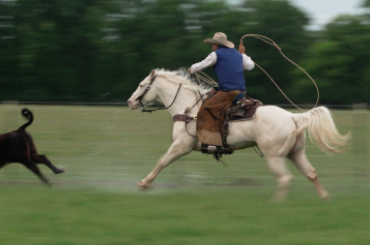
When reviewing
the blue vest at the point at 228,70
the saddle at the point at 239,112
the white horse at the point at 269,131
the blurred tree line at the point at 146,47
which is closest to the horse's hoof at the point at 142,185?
the white horse at the point at 269,131

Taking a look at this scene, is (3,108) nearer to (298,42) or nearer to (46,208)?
(46,208)

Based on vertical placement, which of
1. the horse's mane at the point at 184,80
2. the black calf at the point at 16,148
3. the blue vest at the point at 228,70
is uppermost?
the blue vest at the point at 228,70

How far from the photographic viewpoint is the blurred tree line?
1953 inches

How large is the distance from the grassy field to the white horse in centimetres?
41

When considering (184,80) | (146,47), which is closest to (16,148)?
(184,80)

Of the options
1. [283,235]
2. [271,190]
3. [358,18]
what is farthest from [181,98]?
[358,18]

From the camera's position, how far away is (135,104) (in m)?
8.81

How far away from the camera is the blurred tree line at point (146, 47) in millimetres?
49594

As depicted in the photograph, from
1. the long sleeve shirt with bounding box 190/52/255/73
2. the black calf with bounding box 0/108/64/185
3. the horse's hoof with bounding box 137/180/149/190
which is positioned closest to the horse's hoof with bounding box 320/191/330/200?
the long sleeve shirt with bounding box 190/52/255/73

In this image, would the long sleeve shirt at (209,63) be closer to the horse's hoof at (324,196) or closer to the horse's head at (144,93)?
the horse's head at (144,93)

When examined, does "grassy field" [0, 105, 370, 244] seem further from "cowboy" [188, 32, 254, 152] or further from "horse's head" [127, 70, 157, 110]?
"horse's head" [127, 70, 157, 110]

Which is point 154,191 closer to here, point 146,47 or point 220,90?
point 220,90

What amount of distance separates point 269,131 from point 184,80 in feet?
5.41

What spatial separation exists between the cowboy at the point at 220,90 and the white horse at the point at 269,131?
0.21m
